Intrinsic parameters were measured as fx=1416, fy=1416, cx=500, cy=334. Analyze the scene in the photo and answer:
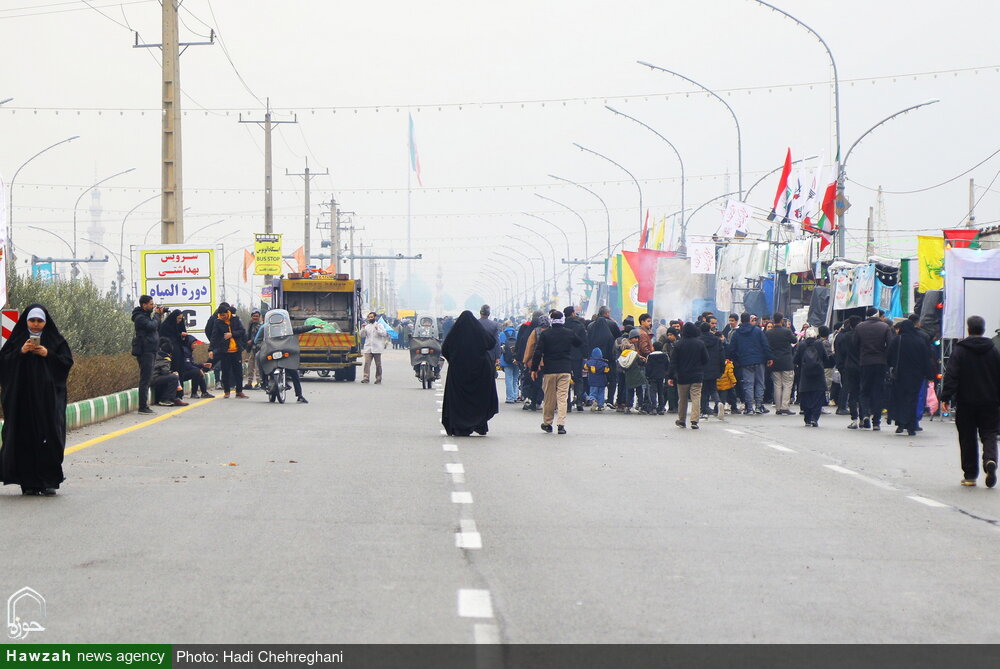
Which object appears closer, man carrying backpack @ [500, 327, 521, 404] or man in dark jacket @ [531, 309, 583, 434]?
man in dark jacket @ [531, 309, 583, 434]

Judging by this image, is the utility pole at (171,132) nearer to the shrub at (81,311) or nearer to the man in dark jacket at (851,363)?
the shrub at (81,311)

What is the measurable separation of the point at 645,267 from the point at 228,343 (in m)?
19.7

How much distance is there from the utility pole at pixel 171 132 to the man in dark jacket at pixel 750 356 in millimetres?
12456

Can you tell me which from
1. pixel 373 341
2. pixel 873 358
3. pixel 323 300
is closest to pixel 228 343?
pixel 373 341

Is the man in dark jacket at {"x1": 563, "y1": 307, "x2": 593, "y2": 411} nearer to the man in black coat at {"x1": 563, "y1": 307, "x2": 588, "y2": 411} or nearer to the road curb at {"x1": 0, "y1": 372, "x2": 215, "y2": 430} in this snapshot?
the man in black coat at {"x1": 563, "y1": 307, "x2": 588, "y2": 411}

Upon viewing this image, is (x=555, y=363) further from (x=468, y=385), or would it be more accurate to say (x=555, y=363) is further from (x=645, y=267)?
(x=645, y=267)

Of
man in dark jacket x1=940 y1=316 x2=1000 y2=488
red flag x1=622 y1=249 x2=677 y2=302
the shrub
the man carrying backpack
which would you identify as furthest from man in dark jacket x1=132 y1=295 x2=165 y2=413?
red flag x1=622 y1=249 x2=677 y2=302

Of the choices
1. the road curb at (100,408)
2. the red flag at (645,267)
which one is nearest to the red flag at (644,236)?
the red flag at (645,267)

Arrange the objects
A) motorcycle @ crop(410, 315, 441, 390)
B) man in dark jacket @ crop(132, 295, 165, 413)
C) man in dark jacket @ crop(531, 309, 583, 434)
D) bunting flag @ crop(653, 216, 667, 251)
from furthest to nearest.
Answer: bunting flag @ crop(653, 216, 667, 251), motorcycle @ crop(410, 315, 441, 390), man in dark jacket @ crop(132, 295, 165, 413), man in dark jacket @ crop(531, 309, 583, 434)

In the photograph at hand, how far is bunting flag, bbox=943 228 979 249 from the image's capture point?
949 inches

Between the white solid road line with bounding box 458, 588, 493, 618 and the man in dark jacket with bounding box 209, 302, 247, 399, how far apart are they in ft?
63.4

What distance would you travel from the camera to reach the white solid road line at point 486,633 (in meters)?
6.34

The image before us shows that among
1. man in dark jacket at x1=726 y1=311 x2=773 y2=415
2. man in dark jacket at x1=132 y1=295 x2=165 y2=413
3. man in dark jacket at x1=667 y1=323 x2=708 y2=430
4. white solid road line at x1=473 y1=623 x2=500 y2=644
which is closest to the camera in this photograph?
white solid road line at x1=473 y1=623 x2=500 y2=644
